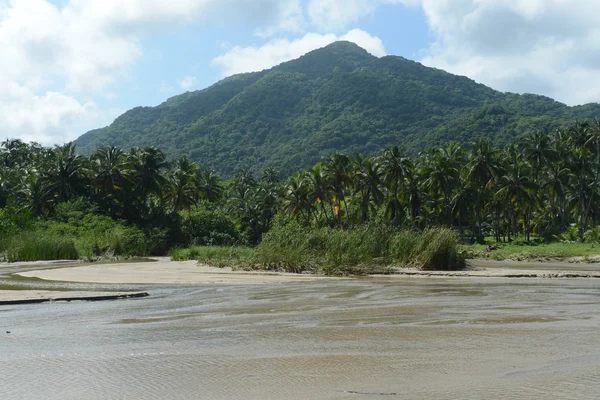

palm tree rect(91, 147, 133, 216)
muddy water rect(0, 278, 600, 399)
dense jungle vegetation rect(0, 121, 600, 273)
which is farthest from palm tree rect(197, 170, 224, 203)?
muddy water rect(0, 278, 600, 399)

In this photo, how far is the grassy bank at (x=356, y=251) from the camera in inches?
1129

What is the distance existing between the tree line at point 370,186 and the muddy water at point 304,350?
5664 centimetres

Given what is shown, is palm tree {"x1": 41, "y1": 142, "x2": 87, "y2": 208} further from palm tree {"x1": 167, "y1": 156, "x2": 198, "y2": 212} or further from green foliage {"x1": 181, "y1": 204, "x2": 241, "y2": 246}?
green foliage {"x1": 181, "y1": 204, "x2": 241, "y2": 246}

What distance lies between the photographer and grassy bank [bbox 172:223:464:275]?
94.1 feet

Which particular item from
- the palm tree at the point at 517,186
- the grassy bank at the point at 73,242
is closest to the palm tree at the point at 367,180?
the palm tree at the point at 517,186

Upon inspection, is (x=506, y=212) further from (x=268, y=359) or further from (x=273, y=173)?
(x=268, y=359)

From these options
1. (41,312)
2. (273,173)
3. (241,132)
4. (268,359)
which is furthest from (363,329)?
(241,132)

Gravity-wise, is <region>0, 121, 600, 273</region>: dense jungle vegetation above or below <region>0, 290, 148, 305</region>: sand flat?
above

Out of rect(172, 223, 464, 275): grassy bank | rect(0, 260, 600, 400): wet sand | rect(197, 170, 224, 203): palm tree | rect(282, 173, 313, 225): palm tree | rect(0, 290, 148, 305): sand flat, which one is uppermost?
rect(197, 170, 224, 203): palm tree

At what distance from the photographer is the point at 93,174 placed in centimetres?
7162

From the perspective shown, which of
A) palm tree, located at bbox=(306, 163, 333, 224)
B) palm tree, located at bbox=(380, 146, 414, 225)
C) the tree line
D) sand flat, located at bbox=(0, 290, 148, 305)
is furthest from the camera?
palm tree, located at bbox=(306, 163, 333, 224)

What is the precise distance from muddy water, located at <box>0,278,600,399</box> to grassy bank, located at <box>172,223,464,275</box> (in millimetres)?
12914

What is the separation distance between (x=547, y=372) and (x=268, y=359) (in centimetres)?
328

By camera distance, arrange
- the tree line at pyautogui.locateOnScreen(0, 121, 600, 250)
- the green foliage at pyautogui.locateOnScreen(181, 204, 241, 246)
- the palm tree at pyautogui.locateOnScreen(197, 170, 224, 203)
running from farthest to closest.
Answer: the palm tree at pyautogui.locateOnScreen(197, 170, 224, 203) < the tree line at pyautogui.locateOnScreen(0, 121, 600, 250) < the green foliage at pyautogui.locateOnScreen(181, 204, 241, 246)
